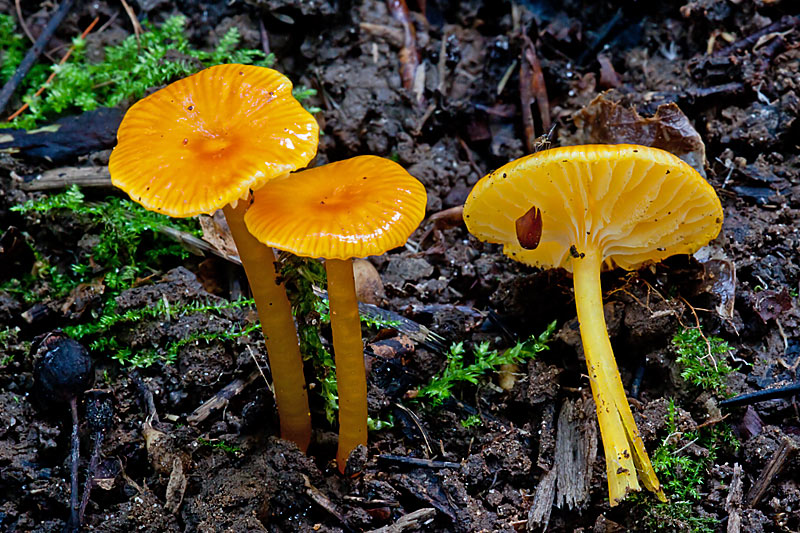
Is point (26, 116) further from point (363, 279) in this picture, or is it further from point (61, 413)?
point (363, 279)

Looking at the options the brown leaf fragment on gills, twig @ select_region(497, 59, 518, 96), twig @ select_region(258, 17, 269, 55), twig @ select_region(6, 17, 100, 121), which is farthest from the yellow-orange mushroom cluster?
twig @ select_region(6, 17, 100, 121)

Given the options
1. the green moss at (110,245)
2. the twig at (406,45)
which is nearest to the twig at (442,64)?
the twig at (406,45)

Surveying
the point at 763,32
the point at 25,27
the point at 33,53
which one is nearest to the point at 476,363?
the point at 763,32

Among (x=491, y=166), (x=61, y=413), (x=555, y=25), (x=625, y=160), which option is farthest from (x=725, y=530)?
(x=555, y=25)

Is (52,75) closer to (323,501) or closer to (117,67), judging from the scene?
(117,67)

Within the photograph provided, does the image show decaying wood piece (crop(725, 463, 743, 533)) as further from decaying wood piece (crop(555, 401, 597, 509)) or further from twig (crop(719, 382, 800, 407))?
decaying wood piece (crop(555, 401, 597, 509))

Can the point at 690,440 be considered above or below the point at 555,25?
below
